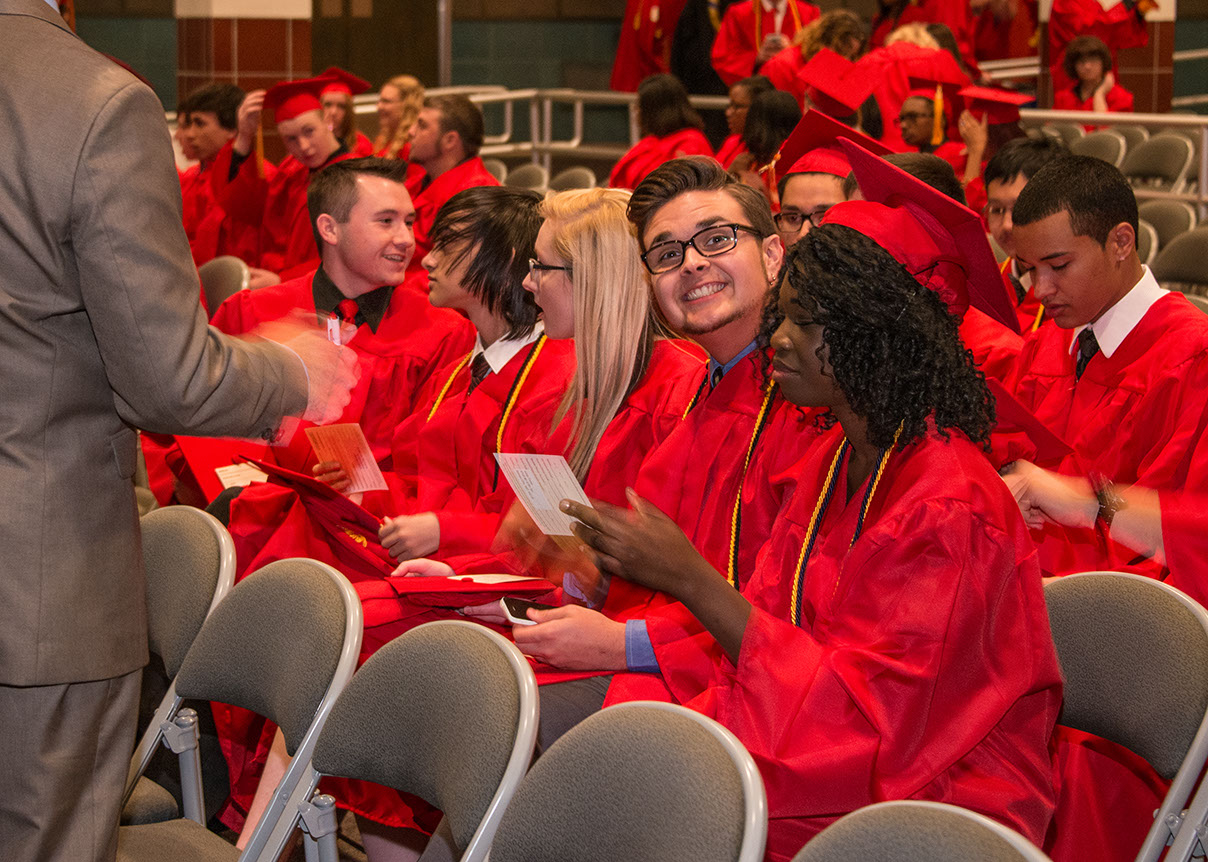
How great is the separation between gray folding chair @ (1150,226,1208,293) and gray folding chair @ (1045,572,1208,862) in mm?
3445

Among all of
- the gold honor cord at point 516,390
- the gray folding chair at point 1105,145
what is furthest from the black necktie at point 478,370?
the gray folding chair at point 1105,145

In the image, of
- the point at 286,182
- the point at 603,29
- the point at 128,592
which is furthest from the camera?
the point at 603,29

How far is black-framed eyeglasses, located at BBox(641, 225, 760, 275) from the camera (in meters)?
2.60

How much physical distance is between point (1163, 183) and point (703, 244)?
21.5 feet

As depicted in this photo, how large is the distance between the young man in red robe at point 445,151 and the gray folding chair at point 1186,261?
9.79 feet

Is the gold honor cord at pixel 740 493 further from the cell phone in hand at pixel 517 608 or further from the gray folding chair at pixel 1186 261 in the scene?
the gray folding chair at pixel 1186 261

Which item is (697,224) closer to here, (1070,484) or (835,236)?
(835,236)

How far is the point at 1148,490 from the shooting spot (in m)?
2.58

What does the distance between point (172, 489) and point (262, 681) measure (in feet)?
6.94

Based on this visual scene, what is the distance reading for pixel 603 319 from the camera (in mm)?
2795

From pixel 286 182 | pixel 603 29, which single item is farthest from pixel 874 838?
pixel 603 29

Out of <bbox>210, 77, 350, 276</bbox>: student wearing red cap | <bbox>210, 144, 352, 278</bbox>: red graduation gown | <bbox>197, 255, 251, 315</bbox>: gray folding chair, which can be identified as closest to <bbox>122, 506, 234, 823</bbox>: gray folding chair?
<bbox>197, 255, 251, 315</bbox>: gray folding chair

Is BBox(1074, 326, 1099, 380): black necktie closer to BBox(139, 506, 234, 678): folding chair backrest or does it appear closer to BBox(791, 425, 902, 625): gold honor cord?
BBox(791, 425, 902, 625): gold honor cord

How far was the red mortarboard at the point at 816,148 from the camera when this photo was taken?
262 centimetres
